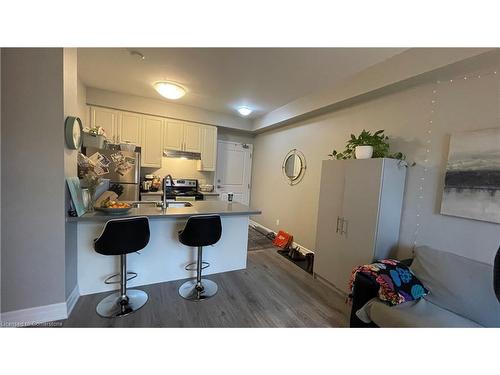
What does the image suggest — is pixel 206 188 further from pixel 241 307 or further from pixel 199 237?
pixel 241 307

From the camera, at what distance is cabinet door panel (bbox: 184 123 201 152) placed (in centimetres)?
443

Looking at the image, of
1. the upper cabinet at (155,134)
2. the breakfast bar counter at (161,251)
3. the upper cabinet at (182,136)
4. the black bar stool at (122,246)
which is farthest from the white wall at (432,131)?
the black bar stool at (122,246)

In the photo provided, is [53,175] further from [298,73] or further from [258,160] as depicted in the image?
[258,160]

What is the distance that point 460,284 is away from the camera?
163cm

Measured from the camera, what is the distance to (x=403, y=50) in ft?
6.94

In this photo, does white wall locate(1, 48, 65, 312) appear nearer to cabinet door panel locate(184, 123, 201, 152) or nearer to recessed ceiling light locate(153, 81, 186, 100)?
recessed ceiling light locate(153, 81, 186, 100)

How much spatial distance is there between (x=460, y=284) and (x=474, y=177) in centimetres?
92

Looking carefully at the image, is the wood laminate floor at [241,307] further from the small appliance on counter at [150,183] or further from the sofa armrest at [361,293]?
the small appliance on counter at [150,183]

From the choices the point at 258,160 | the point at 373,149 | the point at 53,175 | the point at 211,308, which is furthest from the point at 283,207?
the point at 53,175

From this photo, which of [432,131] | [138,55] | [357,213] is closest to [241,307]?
[357,213]

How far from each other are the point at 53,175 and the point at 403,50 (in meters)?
3.51

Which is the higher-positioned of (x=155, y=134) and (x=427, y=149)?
(x=155, y=134)

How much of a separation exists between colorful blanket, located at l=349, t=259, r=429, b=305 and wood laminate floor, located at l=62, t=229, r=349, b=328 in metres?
0.62

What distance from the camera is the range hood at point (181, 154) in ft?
13.8
